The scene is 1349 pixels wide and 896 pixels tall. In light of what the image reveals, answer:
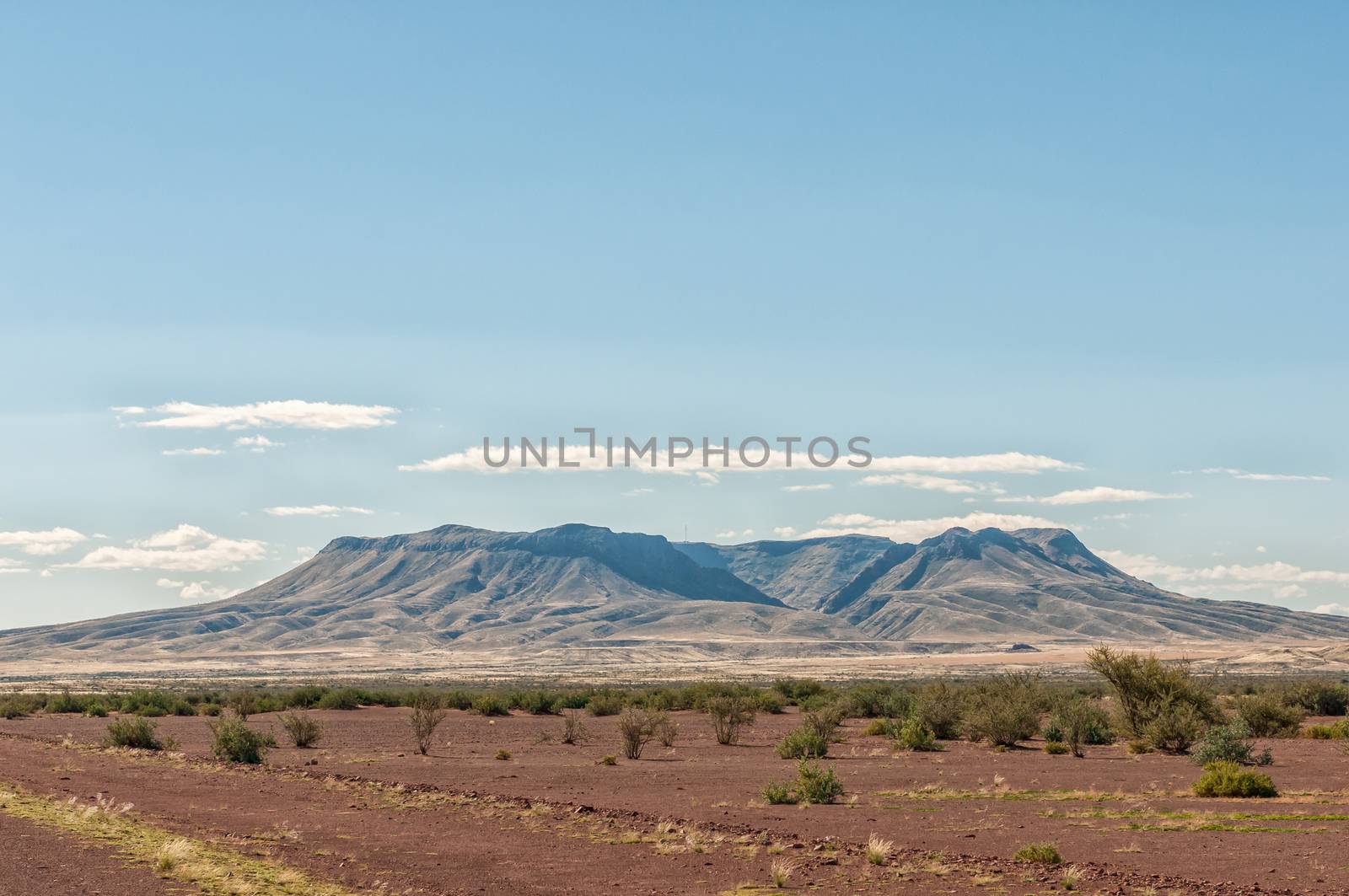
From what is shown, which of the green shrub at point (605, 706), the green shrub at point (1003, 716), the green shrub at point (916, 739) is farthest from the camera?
the green shrub at point (605, 706)

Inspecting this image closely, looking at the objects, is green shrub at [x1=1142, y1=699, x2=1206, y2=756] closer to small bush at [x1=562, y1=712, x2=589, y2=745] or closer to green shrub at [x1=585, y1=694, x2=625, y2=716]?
small bush at [x1=562, y1=712, x2=589, y2=745]

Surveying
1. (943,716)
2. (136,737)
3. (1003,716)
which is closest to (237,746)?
(136,737)

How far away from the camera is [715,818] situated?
2467cm

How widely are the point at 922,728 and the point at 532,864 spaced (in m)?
22.6

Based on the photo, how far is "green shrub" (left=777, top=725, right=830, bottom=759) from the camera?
123ft

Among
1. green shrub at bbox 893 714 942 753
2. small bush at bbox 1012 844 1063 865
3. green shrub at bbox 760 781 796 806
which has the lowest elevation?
green shrub at bbox 893 714 942 753

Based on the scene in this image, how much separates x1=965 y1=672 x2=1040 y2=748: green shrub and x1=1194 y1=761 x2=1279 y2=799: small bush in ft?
39.9

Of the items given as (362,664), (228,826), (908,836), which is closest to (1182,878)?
(908,836)

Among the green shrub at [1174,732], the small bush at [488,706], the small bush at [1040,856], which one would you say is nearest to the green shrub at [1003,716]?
the green shrub at [1174,732]

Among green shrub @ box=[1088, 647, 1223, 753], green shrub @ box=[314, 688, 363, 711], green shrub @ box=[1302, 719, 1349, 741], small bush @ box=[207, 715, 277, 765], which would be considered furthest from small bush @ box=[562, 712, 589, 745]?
green shrub @ box=[1302, 719, 1349, 741]

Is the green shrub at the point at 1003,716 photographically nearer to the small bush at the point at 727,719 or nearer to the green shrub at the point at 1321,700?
the small bush at the point at 727,719

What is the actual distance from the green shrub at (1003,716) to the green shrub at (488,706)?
921 inches

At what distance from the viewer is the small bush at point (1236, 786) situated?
26625mm

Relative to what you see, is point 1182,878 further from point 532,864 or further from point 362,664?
point 362,664
